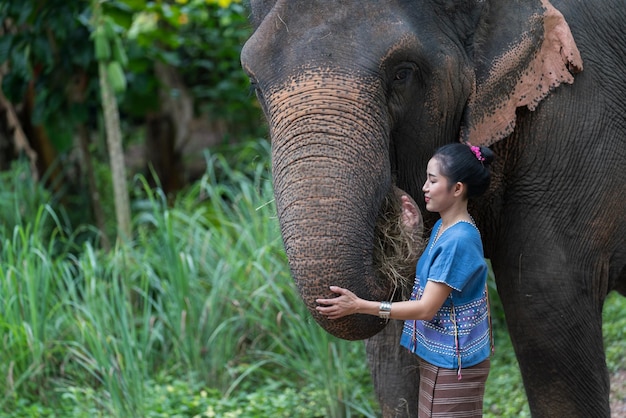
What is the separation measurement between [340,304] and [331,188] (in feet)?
1.07

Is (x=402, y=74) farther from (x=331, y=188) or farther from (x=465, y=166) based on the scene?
(x=331, y=188)

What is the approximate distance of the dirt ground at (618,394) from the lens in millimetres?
4887

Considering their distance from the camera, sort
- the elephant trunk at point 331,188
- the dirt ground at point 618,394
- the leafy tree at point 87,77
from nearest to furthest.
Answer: the elephant trunk at point 331,188 → the dirt ground at point 618,394 → the leafy tree at point 87,77

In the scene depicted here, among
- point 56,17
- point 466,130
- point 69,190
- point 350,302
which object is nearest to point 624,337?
point 466,130

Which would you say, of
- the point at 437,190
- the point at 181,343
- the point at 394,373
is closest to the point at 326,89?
the point at 437,190

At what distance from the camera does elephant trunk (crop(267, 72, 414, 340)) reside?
274 cm

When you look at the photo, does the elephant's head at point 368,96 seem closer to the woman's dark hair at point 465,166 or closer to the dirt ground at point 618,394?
the woman's dark hair at point 465,166

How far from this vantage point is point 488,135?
10.6ft

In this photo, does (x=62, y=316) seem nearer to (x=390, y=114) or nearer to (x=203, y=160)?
(x=390, y=114)

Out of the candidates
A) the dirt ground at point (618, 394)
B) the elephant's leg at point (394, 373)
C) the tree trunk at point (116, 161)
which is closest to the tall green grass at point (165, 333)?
the tree trunk at point (116, 161)

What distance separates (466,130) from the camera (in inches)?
128

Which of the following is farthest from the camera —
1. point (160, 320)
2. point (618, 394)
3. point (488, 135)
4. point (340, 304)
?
point (160, 320)

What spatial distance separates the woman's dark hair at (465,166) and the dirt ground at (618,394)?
94.4 inches

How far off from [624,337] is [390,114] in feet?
10.5
